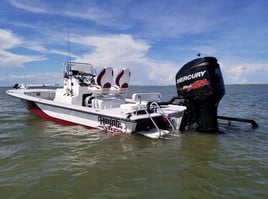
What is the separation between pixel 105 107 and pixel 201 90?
11.7 ft

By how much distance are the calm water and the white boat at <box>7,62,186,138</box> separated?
21.5 inches

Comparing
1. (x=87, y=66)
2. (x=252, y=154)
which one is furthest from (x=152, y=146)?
(x=87, y=66)

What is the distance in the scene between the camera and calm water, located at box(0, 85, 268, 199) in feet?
12.8

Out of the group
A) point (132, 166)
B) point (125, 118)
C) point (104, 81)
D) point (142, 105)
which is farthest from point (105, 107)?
point (132, 166)

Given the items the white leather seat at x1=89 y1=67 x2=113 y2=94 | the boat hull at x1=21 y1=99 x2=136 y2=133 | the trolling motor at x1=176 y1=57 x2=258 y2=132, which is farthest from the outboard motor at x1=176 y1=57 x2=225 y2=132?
the white leather seat at x1=89 y1=67 x2=113 y2=94

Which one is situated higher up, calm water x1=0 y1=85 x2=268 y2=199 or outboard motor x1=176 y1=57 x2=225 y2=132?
outboard motor x1=176 y1=57 x2=225 y2=132

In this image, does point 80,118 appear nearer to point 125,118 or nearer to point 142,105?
point 125,118

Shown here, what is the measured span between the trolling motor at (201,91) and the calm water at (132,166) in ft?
1.52

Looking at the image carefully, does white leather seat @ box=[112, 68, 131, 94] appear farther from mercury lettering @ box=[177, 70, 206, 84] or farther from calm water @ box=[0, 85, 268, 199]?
mercury lettering @ box=[177, 70, 206, 84]

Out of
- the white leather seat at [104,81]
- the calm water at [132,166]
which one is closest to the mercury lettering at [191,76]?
the calm water at [132,166]

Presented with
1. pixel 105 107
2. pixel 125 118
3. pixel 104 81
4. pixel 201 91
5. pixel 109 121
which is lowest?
pixel 109 121

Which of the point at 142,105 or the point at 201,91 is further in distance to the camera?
the point at 142,105

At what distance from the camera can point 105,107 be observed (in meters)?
8.86

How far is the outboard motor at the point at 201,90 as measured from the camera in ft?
22.7
